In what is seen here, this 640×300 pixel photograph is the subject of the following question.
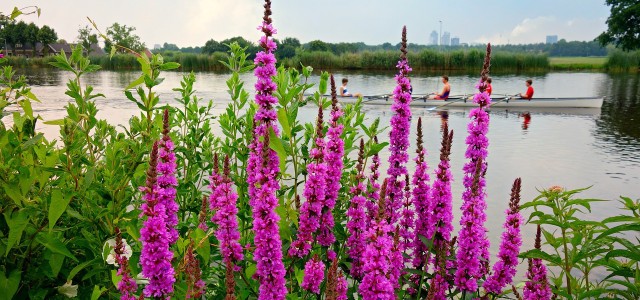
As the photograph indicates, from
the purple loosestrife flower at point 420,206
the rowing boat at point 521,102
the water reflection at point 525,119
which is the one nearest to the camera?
the purple loosestrife flower at point 420,206

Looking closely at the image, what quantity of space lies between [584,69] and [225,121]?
77.0m

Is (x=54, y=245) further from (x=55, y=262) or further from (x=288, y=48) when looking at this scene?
(x=288, y=48)

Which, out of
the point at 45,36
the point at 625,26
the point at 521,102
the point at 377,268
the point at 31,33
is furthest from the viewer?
the point at 31,33

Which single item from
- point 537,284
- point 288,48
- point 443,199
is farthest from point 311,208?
point 288,48

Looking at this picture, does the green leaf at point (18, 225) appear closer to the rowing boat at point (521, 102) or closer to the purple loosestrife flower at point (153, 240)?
the purple loosestrife flower at point (153, 240)

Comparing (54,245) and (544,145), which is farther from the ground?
(54,245)

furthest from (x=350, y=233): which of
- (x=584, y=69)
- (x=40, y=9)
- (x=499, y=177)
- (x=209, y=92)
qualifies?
(x=584, y=69)

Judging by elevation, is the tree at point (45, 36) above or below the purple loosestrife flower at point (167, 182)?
above

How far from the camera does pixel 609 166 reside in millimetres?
15844

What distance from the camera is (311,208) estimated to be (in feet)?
8.38

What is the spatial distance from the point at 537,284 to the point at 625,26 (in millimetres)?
64164

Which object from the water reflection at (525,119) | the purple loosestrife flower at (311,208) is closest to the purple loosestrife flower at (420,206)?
the purple loosestrife flower at (311,208)

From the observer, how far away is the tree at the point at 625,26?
55.2 m

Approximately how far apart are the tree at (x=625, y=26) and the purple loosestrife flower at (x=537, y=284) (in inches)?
2442
